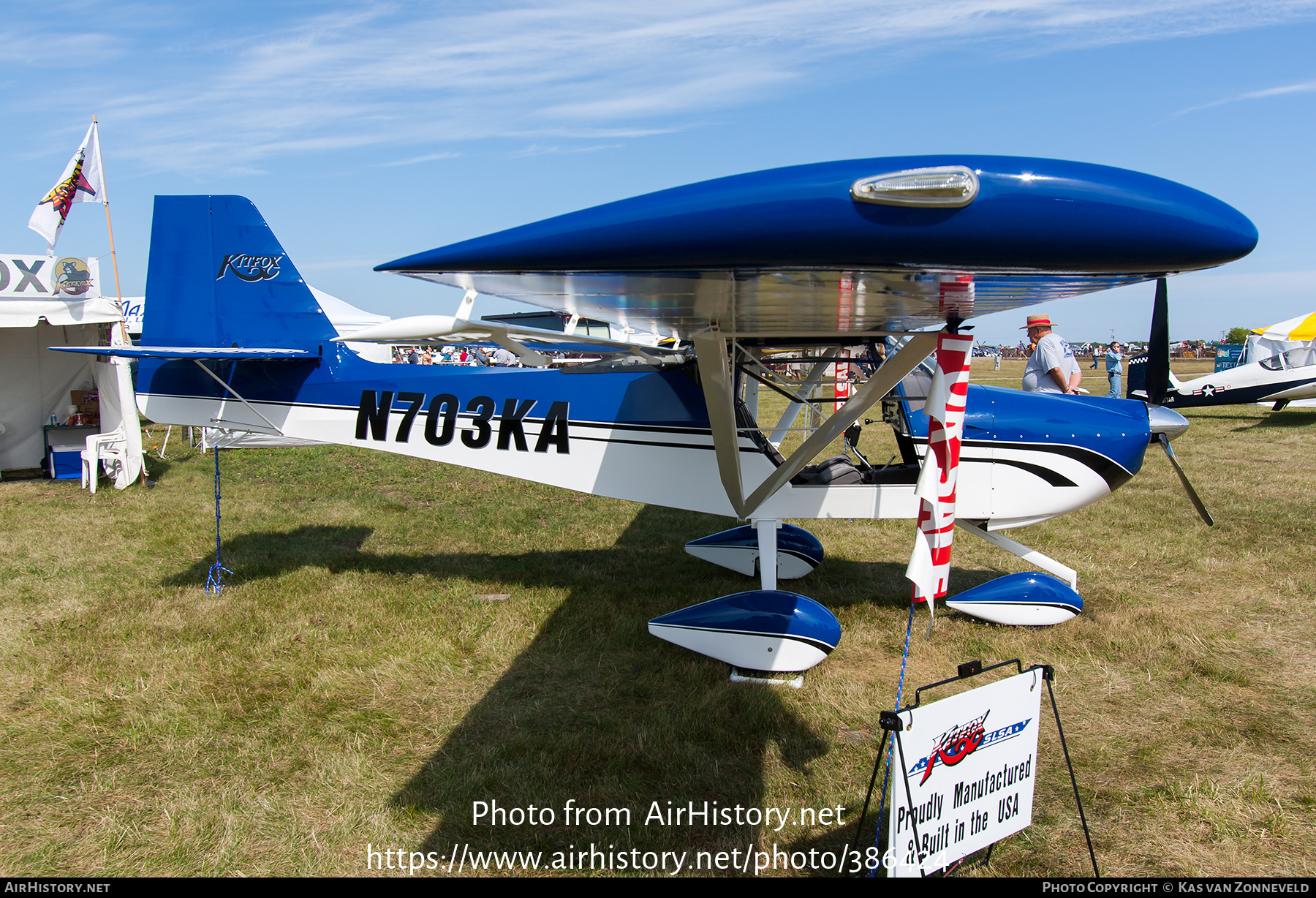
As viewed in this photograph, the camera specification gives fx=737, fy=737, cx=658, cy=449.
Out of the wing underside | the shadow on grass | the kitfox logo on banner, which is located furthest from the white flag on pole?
the wing underside

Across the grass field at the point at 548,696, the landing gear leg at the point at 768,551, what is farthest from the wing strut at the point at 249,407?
the landing gear leg at the point at 768,551

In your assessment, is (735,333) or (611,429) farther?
(611,429)

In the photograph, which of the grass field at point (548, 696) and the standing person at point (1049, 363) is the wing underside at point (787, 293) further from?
the standing person at point (1049, 363)

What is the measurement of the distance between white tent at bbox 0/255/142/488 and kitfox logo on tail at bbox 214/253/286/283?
514cm

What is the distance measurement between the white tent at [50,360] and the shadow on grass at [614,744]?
5.26 m

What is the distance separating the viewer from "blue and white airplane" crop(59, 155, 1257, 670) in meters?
1.72

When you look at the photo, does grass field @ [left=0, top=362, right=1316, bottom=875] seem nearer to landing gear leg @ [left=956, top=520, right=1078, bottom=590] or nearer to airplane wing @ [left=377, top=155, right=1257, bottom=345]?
landing gear leg @ [left=956, top=520, right=1078, bottom=590]

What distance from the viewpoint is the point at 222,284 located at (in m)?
5.32

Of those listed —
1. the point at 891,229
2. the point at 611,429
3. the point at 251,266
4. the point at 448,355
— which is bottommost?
the point at 448,355

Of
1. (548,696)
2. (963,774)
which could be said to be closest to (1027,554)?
(963,774)

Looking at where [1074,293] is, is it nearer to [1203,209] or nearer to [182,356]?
[1203,209]

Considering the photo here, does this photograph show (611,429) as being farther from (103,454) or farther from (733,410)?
(103,454)

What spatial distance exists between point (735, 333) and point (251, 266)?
4004 millimetres

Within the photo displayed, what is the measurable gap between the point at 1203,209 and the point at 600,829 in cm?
274
